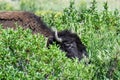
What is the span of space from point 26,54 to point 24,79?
0.93 meters

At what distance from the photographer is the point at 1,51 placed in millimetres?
10500

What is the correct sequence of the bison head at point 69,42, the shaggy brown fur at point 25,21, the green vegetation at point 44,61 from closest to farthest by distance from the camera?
the green vegetation at point 44,61 → the bison head at point 69,42 → the shaggy brown fur at point 25,21

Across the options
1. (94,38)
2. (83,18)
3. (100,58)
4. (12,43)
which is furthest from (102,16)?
(12,43)

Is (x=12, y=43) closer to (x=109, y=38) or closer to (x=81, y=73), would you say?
(x=81, y=73)

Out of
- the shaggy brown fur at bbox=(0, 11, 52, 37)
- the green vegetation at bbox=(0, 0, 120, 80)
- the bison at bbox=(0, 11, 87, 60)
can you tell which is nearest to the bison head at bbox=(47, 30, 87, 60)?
the bison at bbox=(0, 11, 87, 60)

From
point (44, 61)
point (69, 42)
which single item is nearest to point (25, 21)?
point (69, 42)

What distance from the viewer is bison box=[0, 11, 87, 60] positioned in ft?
51.4

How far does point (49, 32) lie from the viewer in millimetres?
17234

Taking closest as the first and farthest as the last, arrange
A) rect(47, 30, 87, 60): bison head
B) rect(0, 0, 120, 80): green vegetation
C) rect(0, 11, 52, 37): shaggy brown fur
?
rect(0, 0, 120, 80): green vegetation → rect(47, 30, 87, 60): bison head → rect(0, 11, 52, 37): shaggy brown fur

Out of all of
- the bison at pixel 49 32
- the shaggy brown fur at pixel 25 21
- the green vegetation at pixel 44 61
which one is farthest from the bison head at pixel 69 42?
the green vegetation at pixel 44 61

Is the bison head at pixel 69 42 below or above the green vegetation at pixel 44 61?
below

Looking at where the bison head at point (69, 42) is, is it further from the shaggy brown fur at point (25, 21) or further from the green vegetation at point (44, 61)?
the green vegetation at point (44, 61)

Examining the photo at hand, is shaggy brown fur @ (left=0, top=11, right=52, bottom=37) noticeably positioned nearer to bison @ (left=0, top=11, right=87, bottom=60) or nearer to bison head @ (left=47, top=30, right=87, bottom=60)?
bison @ (left=0, top=11, right=87, bottom=60)

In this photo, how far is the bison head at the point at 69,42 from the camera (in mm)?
15641
